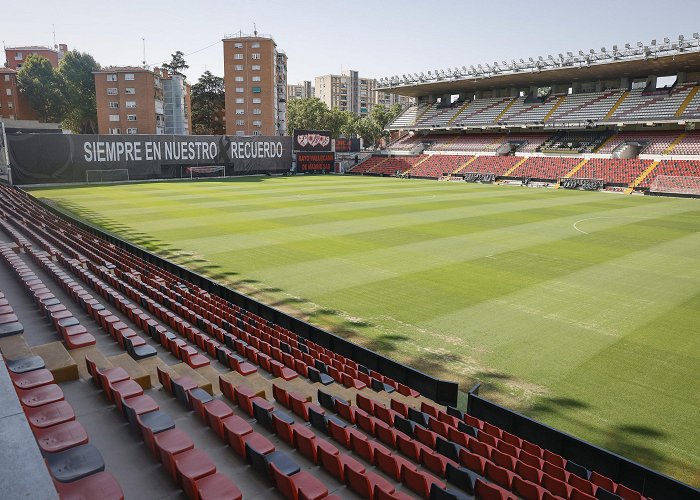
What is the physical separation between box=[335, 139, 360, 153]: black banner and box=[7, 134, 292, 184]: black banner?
610 inches

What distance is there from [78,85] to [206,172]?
43.6 metres

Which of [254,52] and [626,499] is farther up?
[254,52]

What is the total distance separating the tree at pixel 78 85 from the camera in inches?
3280

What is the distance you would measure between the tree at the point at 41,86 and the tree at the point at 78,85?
0.99 m

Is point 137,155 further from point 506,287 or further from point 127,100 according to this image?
point 506,287

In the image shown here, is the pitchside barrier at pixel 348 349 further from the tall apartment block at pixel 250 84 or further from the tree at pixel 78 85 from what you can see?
the tree at pixel 78 85

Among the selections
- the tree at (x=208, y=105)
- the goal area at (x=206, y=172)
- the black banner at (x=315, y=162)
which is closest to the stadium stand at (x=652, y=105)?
the black banner at (x=315, y=162)

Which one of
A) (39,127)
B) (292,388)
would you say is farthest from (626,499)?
(39,127)

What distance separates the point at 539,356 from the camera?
1147cm

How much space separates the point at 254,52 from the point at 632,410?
87.0 meters

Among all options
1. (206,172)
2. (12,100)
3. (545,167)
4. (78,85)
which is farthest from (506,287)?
(12,100)

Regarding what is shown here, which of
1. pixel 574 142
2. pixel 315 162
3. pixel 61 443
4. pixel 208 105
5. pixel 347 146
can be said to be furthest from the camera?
pixel 208 105

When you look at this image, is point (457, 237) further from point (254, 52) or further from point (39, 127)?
point (254, 52)

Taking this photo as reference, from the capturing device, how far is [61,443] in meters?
4.93
